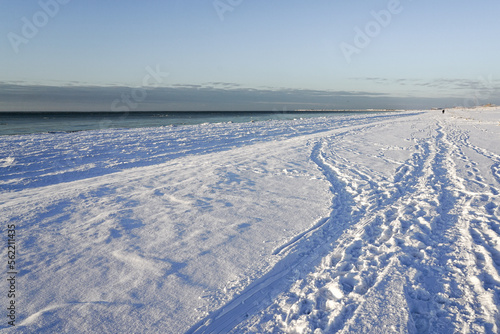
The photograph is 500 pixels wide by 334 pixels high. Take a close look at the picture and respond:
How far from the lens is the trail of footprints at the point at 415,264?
9.19 ft

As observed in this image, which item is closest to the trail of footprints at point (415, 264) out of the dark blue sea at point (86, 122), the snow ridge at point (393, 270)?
the snow ridge at point (393, 270)

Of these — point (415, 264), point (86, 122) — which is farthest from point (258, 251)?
point (86, 122)

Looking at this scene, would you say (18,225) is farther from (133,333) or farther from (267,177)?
(267,177)

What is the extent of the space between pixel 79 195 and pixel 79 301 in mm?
4067

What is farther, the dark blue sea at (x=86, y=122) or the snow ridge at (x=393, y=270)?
the dark blue sea at (x=86, y=122)

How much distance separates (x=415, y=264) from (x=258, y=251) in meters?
2.08

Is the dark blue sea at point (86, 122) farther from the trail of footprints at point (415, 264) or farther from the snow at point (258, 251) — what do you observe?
the trail of footprints at point (415, 264)

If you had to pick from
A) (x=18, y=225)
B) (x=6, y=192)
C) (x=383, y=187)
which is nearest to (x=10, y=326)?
(x=18, y=225)

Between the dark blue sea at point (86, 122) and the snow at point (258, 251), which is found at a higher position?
the snow at point (258, 251)

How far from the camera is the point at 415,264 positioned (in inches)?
144

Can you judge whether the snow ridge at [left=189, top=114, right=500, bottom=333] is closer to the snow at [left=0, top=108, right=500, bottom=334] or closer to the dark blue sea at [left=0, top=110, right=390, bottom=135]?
the snow at [left=0, top=108, right=500, bottom=334]

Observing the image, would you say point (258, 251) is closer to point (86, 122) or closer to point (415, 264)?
point (415, 264)

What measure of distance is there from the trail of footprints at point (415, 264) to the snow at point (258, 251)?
0.06 feet

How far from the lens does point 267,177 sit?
26.7 feet
